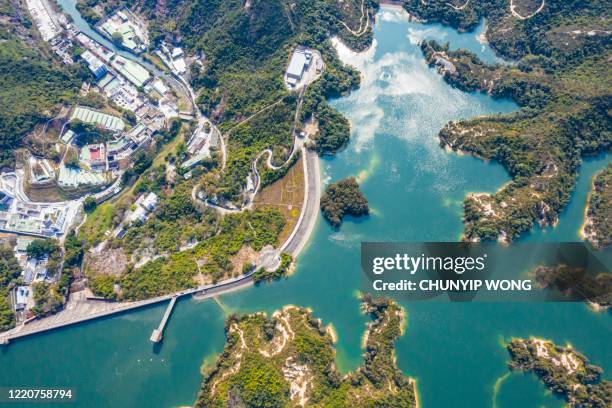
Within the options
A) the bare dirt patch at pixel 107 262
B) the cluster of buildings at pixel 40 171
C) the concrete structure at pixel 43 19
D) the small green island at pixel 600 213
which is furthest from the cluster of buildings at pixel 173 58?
the small green island at pixel 600 213

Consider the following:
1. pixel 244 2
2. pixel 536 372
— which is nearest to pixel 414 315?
pixel 536 372

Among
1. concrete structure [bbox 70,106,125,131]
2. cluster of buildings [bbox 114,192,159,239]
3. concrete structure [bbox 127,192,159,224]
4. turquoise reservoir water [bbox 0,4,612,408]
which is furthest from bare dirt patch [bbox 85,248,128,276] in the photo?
concrete structure [bbox 70,106,125,131]

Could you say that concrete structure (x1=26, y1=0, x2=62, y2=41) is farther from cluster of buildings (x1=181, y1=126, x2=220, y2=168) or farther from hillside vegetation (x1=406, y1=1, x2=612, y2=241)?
hillside vegetation (x1=406, y1=1, x2=612, y2=241)

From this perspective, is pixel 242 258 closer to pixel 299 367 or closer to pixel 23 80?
Result: pixel 299 367

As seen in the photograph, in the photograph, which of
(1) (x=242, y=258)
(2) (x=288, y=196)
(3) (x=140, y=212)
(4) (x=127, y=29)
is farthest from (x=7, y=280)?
(4) (x=127, y=29)

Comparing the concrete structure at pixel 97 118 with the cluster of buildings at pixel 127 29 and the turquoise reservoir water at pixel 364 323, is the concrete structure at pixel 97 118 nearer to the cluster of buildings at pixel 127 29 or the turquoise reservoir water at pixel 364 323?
the cluster of buildings at pixel 127 29

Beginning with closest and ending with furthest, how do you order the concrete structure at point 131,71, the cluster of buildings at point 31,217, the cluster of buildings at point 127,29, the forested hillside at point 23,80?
1. the cluster of buildings at point 31,217
2. the forested hillside at point 23,80
3. the concrete structure at point 131,71
4. the cluster of buildings at point 127,29
